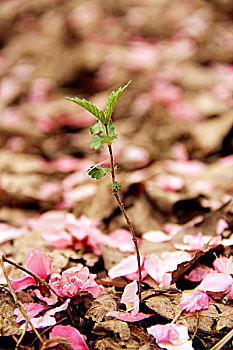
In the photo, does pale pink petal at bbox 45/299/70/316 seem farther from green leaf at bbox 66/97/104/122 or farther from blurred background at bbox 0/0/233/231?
blurred background at bbox 0/0/233/231

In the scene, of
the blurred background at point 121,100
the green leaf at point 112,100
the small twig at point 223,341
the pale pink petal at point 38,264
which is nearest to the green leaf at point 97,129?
the green leaf at point 112,100

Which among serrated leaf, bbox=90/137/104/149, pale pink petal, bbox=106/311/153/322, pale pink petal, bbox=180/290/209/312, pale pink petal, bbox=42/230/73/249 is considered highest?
serrated leaf, bbox=90/137/104/149

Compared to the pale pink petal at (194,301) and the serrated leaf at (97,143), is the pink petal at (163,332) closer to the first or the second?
the pale pink petal at (194,301)

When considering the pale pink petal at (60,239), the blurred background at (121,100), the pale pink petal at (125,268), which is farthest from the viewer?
the blurred background at (121,100)

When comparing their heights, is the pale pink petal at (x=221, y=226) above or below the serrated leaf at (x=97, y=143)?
below

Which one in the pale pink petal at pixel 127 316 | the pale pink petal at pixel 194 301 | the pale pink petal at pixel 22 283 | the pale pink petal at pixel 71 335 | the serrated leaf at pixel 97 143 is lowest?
the pale pink petal at pixel 194 301

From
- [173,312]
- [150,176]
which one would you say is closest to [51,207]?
[150,176]

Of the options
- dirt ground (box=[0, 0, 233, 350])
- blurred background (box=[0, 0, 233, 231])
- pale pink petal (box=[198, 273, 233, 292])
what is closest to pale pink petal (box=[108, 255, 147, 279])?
dirt ground (box=[0, 0, 233, 350])

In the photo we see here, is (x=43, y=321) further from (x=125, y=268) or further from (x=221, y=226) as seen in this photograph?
(x=221, y=226)
